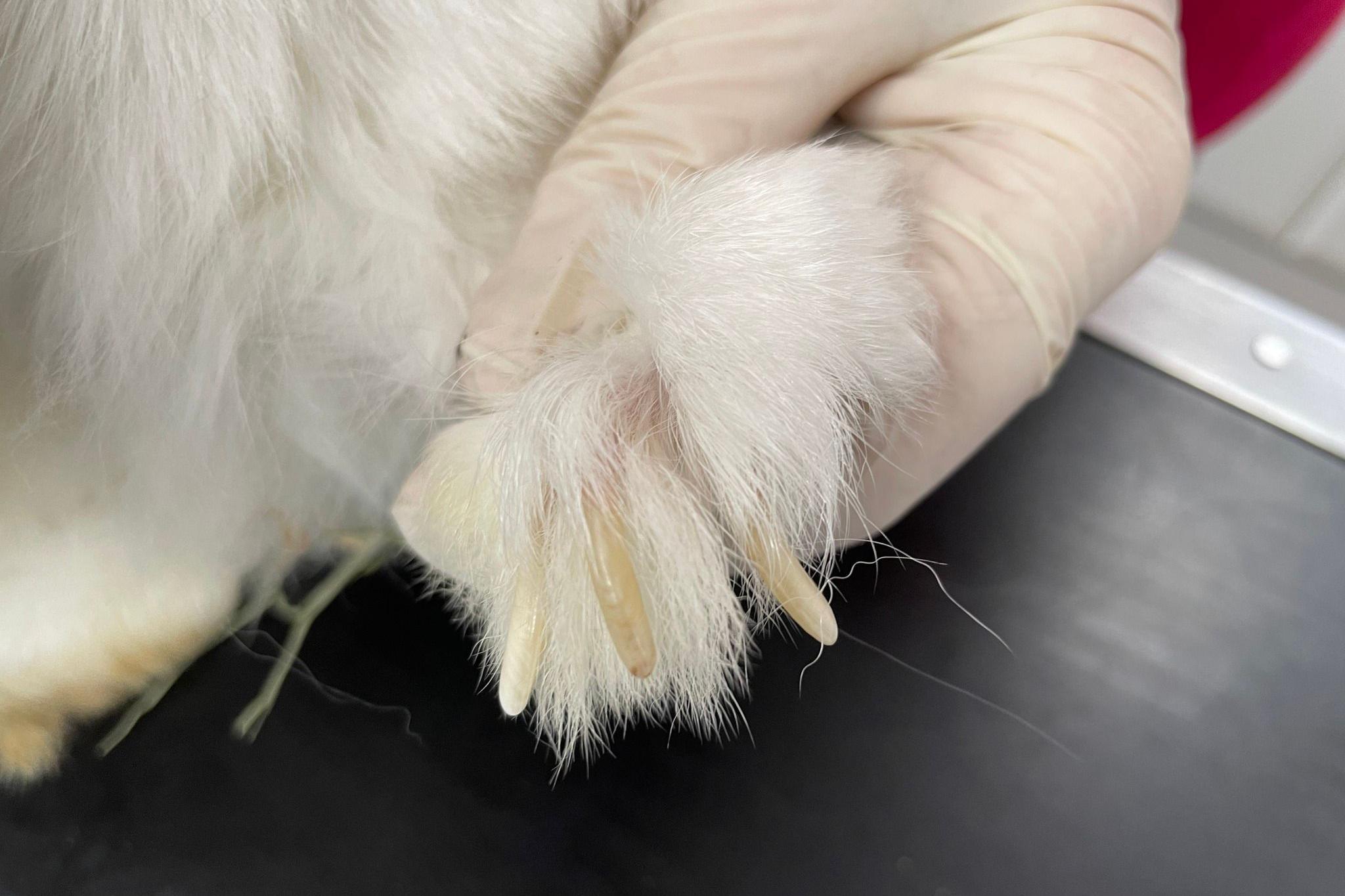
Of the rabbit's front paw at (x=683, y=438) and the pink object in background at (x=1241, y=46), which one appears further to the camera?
the pink object in background at (x=1241, y=46)

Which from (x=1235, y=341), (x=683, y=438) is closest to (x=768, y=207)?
(x=683, y=438)

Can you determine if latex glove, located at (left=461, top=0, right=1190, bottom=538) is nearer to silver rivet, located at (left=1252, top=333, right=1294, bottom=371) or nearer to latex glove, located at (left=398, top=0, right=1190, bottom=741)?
latex glove, located at (left=398, top=0, right=1190, bottom=741)

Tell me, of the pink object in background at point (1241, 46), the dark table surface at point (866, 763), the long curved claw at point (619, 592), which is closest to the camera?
the long curved claw at point (619, 592)

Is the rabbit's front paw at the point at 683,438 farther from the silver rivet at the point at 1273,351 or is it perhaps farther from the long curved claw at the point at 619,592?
the silver rivet at the point at 1273,351

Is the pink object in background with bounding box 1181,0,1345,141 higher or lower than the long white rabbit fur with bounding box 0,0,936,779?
lower

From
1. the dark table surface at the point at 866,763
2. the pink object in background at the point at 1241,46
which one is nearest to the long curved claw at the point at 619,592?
the dark table surface at the point at 866,763

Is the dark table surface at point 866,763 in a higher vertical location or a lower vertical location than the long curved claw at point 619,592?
lower

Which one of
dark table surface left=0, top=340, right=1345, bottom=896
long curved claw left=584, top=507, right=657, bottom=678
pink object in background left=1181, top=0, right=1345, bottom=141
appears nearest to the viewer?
long curved claw left=584, top=507, right=657, bottom=678

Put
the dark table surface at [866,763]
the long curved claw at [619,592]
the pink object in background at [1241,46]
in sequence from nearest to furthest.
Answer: the long curved claw at [619,592]
the dark table surface at [866,763]
the pink object in background at [1241,46]

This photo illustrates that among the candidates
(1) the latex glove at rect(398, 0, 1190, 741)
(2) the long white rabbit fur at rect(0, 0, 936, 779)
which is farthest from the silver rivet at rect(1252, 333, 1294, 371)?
(2) the long white rabbit fur at rect(0, 0, 936, 779)

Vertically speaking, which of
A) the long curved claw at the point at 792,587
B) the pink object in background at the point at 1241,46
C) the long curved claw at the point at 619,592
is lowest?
the pink object in background at the point at 1241,46
